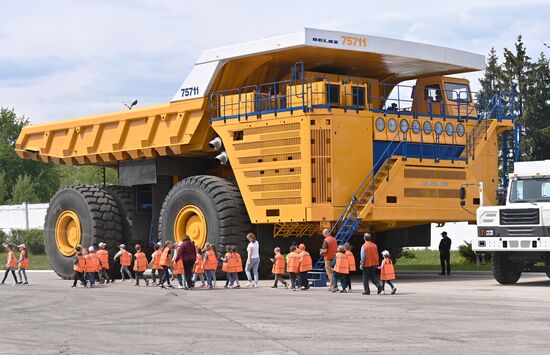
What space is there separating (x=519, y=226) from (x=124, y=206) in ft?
40.9

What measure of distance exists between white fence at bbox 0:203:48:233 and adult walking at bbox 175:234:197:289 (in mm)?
41304

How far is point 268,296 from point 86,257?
7057mm

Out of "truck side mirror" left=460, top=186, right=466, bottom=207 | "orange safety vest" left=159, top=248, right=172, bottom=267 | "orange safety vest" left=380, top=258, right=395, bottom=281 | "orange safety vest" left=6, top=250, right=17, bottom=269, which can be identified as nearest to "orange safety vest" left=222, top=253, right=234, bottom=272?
"orange safety vest" left=159, top=248, right=172, bottom=267

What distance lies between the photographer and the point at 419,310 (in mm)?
18984

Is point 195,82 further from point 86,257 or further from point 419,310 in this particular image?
point 419,310

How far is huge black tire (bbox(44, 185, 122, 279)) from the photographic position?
31844 millimetres

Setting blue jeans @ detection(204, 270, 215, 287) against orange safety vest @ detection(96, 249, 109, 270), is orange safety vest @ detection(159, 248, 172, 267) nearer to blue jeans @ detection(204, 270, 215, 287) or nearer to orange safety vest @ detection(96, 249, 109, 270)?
blue jeans @ detection(204, 270, 215, 287)

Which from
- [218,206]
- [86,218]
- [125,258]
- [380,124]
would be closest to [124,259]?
[125,258]

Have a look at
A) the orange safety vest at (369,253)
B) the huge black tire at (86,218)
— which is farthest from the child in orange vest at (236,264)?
the huge black tire at (86,218)

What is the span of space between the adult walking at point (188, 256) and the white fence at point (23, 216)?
41.3m

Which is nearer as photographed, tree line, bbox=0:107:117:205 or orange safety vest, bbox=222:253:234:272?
orange safety vest, bbox=222:253:234:272

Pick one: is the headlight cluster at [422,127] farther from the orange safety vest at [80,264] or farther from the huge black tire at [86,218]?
the huge black tire at [86,218]

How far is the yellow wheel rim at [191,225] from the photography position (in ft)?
93.4

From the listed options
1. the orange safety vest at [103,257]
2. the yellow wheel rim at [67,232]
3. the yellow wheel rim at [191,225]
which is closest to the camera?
the yellow wheel rim at [191,225]
